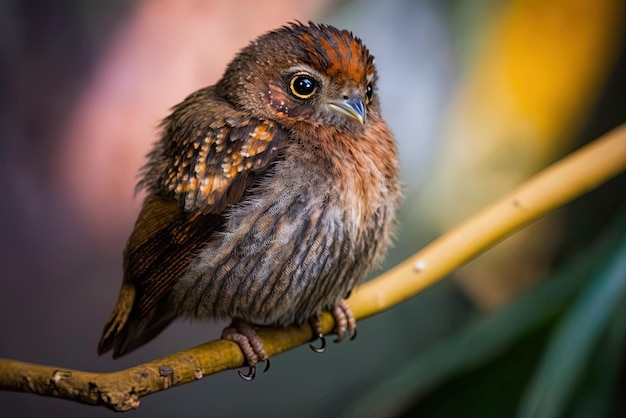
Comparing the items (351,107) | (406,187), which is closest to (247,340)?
(351,107)

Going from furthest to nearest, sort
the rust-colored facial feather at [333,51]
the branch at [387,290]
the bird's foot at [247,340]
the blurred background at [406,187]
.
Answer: the blurred background at [406,187] < the bird's foot at [247,340] < the rust-colored facial feather at [333,51] < the branch at [387,290]

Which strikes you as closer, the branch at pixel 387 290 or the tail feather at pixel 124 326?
the branch at pixel 387 290

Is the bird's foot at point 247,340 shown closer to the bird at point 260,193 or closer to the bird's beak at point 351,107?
the bird at point 260,193

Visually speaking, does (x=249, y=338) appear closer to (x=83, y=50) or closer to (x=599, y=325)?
(x=83, y=50)

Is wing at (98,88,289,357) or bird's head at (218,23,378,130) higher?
bird's head at (218,23,378,130)

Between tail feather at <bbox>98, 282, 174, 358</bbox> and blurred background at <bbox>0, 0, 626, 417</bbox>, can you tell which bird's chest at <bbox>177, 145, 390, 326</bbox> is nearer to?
tail feather at <bbox>98, 282, 174, 358</bbox>

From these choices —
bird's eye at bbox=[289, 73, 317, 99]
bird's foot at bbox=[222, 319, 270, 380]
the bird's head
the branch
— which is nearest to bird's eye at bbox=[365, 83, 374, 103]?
the bird's head

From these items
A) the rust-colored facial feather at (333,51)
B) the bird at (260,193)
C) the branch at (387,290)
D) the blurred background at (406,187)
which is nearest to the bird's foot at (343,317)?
the branch at (387,290)
